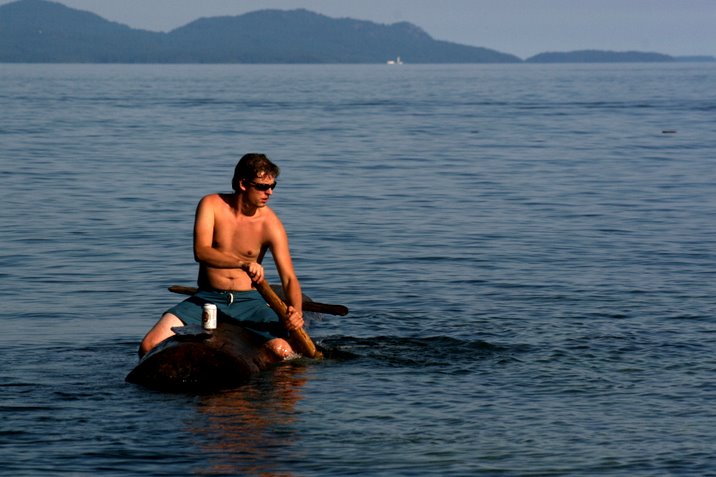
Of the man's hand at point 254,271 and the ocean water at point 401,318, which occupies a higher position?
the man's hand at point 254,271

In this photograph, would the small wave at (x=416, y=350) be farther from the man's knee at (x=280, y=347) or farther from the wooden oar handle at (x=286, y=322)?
the man's knee at (x=280, y=347)

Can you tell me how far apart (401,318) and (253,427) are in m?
4.92

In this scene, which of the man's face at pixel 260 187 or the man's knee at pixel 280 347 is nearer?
the man's face at pixel 260 187

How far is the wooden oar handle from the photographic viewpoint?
36.9ft

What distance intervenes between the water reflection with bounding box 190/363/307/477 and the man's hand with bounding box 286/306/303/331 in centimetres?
48

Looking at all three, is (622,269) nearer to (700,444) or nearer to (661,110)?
(700,444)

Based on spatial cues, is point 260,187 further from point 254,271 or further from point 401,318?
point 401,318

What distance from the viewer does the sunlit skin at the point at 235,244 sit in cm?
1157

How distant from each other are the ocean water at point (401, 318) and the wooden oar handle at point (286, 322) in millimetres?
273

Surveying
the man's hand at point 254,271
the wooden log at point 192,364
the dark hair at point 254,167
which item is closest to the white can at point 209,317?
the wooden log at point 192,364

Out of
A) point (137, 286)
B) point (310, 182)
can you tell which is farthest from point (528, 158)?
point (137, 286)

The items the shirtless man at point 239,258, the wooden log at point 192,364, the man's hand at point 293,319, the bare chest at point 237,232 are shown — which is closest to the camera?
the wooden log at point 192,364

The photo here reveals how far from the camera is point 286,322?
11727mm

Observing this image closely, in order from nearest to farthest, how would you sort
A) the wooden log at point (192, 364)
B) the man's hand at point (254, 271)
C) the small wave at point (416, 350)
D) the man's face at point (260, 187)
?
the man's hand at point (254, 271) < the wooden log at point (192, 364) < the man's face at point (260, 187) < the small wave at point (416, 350)
